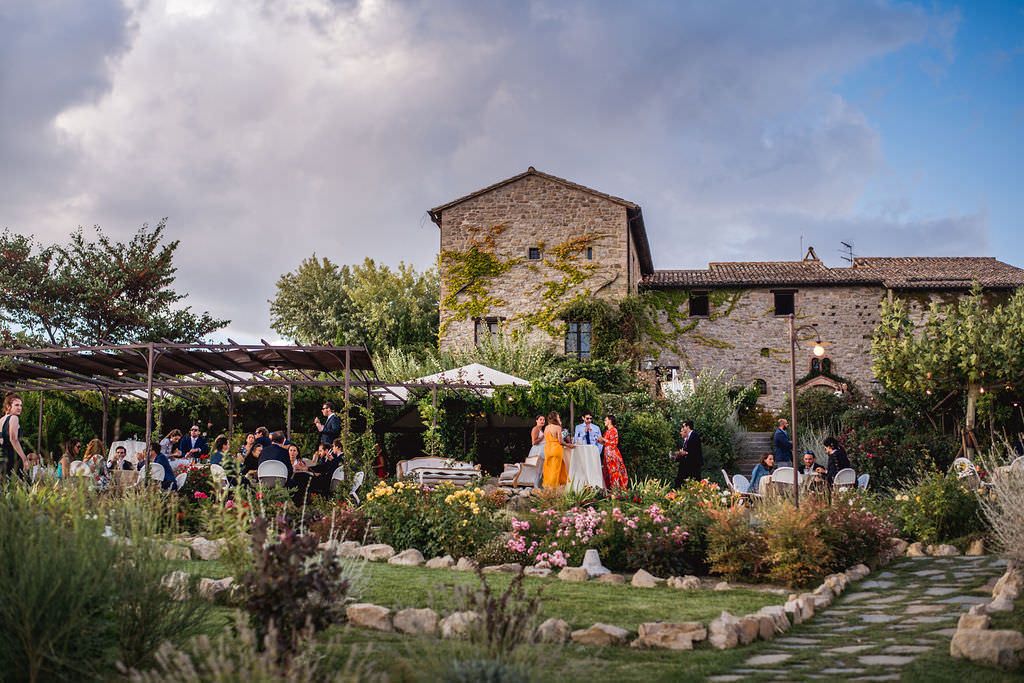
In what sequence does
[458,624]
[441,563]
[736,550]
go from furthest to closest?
[441,563], [736,550], [458,624]

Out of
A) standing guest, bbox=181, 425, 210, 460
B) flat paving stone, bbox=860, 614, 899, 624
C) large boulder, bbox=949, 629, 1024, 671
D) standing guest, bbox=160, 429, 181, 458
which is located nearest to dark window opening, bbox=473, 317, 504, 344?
standing guest, bbox=160, 429, 181, 458

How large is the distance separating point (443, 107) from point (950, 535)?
1164 centimetres

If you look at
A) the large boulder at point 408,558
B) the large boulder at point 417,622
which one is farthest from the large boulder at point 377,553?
the large boulder at point 417,622

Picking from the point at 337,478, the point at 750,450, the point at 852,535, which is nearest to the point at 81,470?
the point at 337,478

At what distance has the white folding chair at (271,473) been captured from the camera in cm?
1121

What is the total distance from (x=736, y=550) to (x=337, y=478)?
19.1 ft

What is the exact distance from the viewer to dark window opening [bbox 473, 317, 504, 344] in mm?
28344

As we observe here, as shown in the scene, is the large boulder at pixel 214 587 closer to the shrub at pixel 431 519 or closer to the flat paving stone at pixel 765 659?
the shrub at pixel 431 519

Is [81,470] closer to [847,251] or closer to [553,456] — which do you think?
[553,456]

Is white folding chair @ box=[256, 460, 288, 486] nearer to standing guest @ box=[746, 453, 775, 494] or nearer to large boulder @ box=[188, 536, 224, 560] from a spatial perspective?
large boulder @ box=[188, 536, 224, 560]

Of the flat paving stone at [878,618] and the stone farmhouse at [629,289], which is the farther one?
the stone farmhouse at [629,289]

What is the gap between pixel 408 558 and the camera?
8.80m

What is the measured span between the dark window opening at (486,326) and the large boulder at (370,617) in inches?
875

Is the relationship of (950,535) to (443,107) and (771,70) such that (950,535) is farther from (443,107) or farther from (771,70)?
(443,107)
